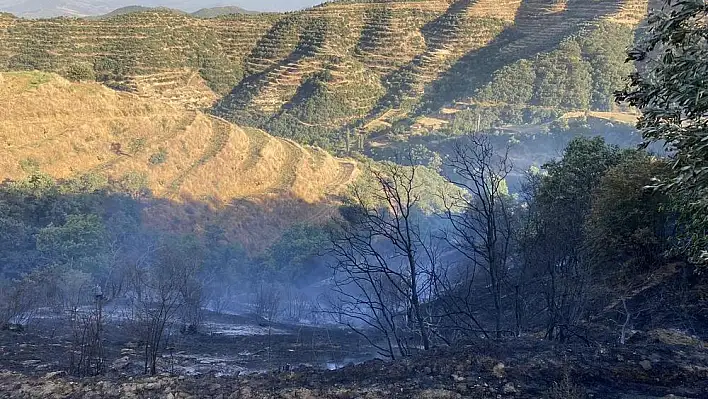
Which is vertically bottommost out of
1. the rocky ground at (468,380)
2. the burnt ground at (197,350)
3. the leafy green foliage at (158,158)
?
the burnt ground at (197,350)

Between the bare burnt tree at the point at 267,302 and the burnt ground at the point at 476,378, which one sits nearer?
the burnt ground at the point at 476,378

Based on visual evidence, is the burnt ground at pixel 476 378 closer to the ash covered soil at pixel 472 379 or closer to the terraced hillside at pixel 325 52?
the ash covered soil at pixel 472 379

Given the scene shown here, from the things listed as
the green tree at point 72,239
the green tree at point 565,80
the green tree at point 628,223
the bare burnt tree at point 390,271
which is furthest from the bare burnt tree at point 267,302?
the green tree at point 565,80

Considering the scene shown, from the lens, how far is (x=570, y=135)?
5956cm

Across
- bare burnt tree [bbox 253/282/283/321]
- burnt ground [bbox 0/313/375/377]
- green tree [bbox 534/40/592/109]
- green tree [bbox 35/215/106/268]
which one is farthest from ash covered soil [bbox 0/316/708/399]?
green tree [bbox 534/40/592/109]

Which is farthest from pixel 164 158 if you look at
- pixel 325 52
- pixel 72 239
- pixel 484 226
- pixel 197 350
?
pixel 325 52

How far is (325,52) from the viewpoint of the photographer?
75.6 metres

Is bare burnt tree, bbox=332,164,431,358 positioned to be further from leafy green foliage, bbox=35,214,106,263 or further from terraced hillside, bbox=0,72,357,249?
leafy green foliage, bbox=35,214,106,263

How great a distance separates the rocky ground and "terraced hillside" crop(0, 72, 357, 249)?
26.1 metres

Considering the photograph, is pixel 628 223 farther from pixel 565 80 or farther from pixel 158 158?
pixel 565 80

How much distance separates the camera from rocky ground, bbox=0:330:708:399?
5473 millimetres

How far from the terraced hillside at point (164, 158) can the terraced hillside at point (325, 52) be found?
22414 millimetres

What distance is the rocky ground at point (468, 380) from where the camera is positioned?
215 inches

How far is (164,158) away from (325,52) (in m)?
45.9
